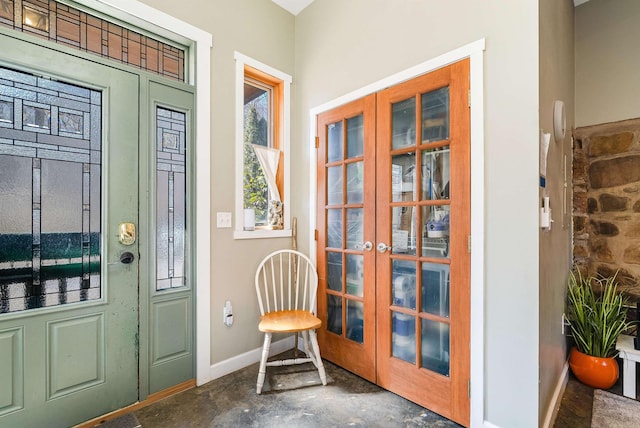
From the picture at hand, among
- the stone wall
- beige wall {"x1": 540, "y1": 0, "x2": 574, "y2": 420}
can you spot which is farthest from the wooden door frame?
the stone wall

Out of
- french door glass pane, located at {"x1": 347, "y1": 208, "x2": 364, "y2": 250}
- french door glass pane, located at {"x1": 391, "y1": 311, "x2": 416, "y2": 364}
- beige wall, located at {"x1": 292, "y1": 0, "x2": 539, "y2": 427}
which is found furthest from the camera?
french door glass pane, located at {"x1": 347, "y1": 208, "x2": 364, "y2": 250}

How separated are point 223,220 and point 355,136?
1192mm

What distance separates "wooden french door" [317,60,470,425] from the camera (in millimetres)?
1795

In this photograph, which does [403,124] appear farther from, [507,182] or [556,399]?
[556,399]

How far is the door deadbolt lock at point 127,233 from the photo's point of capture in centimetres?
192

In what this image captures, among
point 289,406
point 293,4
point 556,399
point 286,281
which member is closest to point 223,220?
point 286,281

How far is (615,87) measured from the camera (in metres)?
2.65

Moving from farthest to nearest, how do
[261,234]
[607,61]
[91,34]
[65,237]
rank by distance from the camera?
[607,61]
[261,234]
[91,34]
[65,237]

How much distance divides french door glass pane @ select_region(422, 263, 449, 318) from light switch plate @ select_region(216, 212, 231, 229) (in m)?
1.44

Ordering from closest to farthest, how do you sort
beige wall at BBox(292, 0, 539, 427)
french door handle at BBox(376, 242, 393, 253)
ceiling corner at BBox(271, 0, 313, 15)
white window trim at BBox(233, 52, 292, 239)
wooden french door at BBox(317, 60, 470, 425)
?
1. beige wall at BBox(292, 0, 539, 427)
2. wooden french door at BBox(317, 60, 470, 425)
3. french door handle at BBox(376, 242, 393, 253)
4. white window trim at BBox(233, 52, 292, 239)
5. ceiling corner at BBox(271, 0, 313, 15)

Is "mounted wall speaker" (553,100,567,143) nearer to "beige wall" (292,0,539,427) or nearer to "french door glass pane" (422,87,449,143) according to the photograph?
"beige wall" (292,0,539,427)

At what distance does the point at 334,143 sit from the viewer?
2.56 m

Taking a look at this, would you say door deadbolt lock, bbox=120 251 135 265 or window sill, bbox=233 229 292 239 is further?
window sill, bbox=233 229 292 239

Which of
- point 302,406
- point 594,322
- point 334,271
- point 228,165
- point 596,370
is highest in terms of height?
point 228,165
